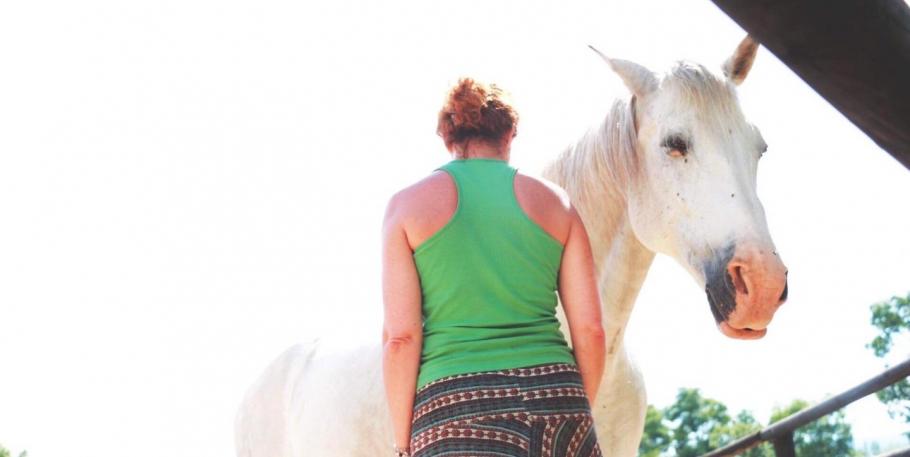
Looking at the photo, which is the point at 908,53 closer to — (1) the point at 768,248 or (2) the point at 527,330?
(2) the point at 527,330

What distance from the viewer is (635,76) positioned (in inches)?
135

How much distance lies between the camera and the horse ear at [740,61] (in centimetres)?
344

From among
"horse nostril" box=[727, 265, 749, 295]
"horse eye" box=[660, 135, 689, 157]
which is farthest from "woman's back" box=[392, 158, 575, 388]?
"horse eye" box=[660, 135, 689, 157]

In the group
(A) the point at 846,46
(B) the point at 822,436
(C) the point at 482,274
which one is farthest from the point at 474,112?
(B) the point at 822,436

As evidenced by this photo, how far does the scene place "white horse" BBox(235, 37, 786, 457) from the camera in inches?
115

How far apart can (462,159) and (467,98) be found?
153 millimetres

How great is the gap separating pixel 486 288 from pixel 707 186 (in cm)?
97

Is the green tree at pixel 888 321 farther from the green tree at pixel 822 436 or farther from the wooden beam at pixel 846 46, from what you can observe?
the wooden beam at pixel 846 46

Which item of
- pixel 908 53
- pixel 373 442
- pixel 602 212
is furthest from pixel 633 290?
pixel 908 53

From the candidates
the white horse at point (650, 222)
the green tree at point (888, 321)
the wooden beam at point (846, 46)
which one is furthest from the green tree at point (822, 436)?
the wooden beam at point (846, 46)

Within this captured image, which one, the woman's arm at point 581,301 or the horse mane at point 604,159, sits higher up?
the horse mane at point 604,159

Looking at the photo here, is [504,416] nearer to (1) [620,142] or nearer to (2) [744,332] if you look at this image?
Answer: (2) [744,332]

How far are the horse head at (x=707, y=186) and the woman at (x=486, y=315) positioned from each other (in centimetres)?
51

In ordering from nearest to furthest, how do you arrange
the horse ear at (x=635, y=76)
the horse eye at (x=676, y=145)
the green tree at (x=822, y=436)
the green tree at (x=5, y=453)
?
the horse eye at (x=676, y=145) < the horse ear at (x=635, y=76) < the green tree at (x=5, y=453) < the green tree at (x=822, y=436)
